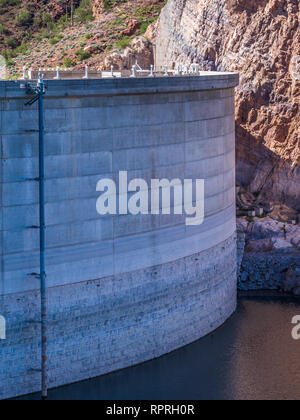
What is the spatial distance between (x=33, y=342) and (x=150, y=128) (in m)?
5.87

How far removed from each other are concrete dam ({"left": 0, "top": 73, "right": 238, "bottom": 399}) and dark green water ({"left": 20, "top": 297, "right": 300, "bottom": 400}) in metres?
0.34

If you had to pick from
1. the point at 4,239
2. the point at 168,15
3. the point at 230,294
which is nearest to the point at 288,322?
the point at 230,294

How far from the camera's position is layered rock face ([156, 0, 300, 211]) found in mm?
34094

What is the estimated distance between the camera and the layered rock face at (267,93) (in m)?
34.1

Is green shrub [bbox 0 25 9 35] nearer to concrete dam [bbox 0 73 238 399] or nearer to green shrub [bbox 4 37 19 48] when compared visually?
green shrub [bbox 4 37 19 48]

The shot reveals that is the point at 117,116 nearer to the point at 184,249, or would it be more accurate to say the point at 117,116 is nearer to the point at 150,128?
the point at 150,128

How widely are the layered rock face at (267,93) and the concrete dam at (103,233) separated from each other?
837 centimetres

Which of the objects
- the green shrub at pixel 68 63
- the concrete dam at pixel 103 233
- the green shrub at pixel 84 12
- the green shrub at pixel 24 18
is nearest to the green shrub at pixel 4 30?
the green shrub at pixel 24 18

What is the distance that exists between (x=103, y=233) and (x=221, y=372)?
4.59 metres

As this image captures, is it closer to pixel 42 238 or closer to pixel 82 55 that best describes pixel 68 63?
pixel 82 55

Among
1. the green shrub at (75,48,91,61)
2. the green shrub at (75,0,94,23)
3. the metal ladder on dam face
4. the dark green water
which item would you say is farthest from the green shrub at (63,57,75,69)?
the metal ladder on dam face

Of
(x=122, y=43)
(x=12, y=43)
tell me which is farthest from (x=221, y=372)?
(x=12, y=43)

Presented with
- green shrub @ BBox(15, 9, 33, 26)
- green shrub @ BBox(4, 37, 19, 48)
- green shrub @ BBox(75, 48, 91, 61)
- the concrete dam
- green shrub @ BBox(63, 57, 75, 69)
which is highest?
green shrub @ BBox(15, 9, 33, 26)

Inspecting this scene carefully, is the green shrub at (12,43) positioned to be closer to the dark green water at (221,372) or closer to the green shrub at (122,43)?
the green shrub at (122,43)
